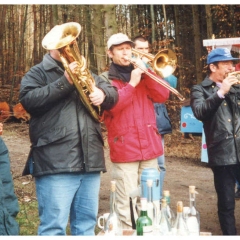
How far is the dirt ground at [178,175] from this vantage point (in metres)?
4.73

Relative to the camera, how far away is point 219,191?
343cm

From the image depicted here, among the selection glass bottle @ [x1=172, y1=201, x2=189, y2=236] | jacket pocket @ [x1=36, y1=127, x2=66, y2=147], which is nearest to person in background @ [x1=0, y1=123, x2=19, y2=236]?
jacket pocket @ [x1=36, y1=127, x2=66, y2=147]

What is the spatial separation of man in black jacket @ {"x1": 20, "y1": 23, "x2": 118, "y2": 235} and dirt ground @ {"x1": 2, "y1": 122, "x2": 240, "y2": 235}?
58.7 inches

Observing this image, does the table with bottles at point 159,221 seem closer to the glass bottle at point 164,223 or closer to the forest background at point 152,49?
the glass bottle at point 164,223

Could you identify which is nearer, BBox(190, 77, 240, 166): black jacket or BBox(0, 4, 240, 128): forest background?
BBox(190, 77, 240, 166): black jacket

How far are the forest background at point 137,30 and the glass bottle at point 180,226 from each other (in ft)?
19.7

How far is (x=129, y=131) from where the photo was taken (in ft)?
10.8

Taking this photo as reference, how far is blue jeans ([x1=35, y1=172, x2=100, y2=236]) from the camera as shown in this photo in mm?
2779

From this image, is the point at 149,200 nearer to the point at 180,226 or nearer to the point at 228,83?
the point at 180,226

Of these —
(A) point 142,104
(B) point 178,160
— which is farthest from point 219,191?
(B) point 178,160

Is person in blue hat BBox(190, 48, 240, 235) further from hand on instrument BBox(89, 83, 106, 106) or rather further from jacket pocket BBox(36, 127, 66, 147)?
jacket pocket BBox(36, 127, 66, 147)

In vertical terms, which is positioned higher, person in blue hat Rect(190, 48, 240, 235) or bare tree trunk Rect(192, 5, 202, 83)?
bare tree trunk Rect(192, 5, 202, 83)

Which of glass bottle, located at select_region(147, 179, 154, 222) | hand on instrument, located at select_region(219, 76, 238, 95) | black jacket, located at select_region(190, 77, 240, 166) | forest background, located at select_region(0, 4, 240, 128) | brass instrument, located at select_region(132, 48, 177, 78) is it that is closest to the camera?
glass bottle, located at select_region(147, 179, 154, 222)

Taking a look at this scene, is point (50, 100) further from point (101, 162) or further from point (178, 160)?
point (178, 160)
